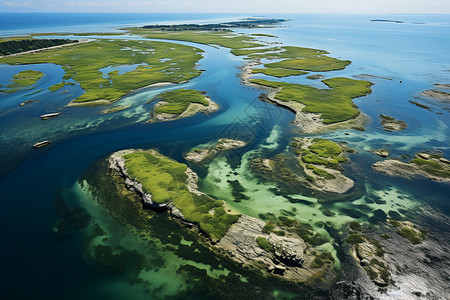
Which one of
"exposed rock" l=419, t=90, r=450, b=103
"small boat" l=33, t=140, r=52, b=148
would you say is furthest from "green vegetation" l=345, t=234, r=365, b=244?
"exposed rock" l=419, t=90, r=450, b=103

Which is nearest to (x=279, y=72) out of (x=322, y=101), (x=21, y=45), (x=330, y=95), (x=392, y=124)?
(x=330, y=95)

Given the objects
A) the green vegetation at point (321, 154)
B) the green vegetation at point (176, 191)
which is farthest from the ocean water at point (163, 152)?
the green vegetation at point (321, 154)

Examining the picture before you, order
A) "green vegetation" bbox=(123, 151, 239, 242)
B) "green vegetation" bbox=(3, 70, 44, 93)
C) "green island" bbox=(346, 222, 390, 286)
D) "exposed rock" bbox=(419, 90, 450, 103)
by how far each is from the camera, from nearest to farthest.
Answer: "green island" bbox=(346, 222, 390, 286)
"green vegetation" bbox=(123, 151, 239, 242)
"exposed rock" bbox=(419, 90, 450, 103)
"green vegetation" bbox=(3, 70, 44, 93)

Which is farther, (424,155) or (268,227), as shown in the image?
(424,155)

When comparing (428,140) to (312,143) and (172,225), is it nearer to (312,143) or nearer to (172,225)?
(312,143)

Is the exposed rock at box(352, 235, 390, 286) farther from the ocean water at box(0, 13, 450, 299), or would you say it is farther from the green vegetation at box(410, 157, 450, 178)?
the green vegetation at box(410, 157, 450, 178)

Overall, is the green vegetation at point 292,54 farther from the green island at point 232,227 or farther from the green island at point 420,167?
the green island at point 232,227

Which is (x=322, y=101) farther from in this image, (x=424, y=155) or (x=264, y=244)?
(x=264, y=244)
